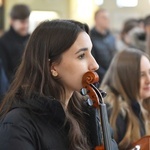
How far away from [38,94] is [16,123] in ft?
0.53

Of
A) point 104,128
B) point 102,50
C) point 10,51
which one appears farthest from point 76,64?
point 102,50

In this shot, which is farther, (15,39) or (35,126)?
→ (15,39)

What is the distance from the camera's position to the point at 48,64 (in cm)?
170

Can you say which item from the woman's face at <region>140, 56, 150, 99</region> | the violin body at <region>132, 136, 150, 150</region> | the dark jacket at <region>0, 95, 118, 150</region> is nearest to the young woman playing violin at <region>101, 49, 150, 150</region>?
the woman's face at <region>140, 56, 150, 99</region>

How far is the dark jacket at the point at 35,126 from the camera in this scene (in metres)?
1.52

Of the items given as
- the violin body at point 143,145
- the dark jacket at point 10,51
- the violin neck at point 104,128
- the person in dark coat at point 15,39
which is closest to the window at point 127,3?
the person in dark coat at point 15,39

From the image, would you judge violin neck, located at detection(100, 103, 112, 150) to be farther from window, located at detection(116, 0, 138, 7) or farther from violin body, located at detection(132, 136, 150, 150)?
window, located at detection(116, 0, 138, 7)

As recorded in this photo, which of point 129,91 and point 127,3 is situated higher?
point 129,91

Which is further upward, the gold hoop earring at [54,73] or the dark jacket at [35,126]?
the gold hoop earring at [54,73]

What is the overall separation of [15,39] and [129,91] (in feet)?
5.74

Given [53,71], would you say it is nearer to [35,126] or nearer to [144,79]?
[35,126]

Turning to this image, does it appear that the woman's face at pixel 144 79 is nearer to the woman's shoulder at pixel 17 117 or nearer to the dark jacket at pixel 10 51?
the woman's shoulder at pixel 17 117

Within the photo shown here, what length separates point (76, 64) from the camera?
1.68 m

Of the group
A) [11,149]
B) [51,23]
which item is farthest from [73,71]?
[11,149]
